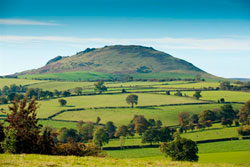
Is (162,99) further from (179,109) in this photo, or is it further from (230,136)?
(230,136)

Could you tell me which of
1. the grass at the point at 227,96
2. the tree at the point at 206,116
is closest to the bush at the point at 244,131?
the tree at the point at 206,116

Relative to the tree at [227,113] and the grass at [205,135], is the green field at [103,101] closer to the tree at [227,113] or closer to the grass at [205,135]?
the tree at [227,113]

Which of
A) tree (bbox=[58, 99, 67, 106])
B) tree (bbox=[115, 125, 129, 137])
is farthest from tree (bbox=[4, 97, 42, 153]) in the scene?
tree (bbox=[58, 99, 67, 106])

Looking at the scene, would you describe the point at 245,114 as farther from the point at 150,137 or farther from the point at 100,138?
the point at 100,138

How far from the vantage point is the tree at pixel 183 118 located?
101463 mm

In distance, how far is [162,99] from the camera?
5497 inches

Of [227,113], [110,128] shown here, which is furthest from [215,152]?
[227,113]

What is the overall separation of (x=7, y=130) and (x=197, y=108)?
102391 mm

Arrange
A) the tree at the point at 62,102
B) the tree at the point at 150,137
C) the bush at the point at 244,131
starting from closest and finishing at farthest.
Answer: the tree at the point at 150,137, the bush at the point at 244,131, the tree at the point at 62,102

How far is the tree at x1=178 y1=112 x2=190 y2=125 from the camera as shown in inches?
3995

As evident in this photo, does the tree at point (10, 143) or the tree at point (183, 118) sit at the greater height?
the tree at point (10, 143)

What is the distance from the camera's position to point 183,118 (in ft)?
339

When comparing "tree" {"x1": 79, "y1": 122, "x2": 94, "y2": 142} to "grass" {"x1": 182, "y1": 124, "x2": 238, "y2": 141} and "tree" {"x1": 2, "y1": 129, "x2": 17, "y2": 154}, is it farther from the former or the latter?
"tree" {"x1": 2, "y1": 129, "x2": 17, "y2": 154}

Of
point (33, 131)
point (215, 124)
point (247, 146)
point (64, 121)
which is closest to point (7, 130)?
point (33, 131)
